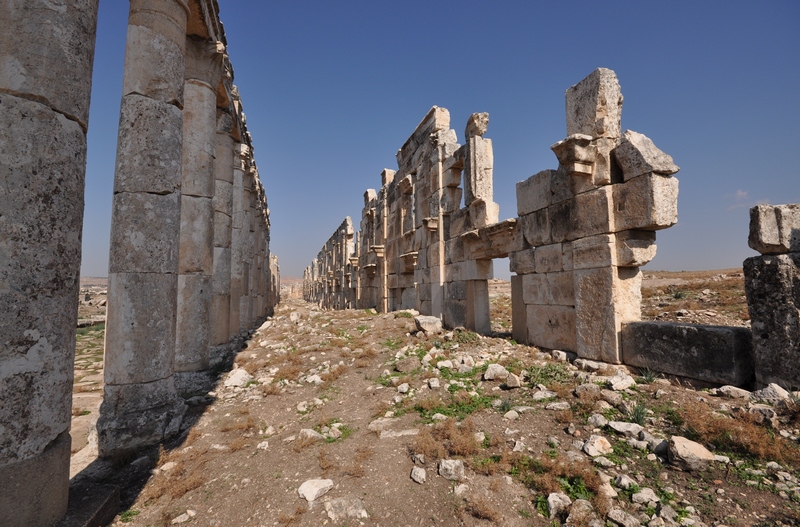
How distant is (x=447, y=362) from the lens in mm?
6238

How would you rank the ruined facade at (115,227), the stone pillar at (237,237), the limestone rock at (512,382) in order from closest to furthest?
the ruined facade at (115,227) → the limestone rock at (512,382) → the stone pillar at (237,237)

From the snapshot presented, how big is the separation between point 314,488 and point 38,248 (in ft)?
8.73

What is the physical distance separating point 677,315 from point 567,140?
5.49 m

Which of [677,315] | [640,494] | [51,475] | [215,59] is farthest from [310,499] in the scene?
[677,315]

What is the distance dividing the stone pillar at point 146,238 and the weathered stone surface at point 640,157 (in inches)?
246

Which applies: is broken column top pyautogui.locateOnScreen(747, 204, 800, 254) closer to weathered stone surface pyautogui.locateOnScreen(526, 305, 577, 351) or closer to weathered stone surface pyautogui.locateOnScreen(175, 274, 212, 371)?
weathered stone surface pyautogui.locateOnScreen(526, 305, 577, 351)

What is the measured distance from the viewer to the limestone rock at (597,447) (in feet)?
10.9

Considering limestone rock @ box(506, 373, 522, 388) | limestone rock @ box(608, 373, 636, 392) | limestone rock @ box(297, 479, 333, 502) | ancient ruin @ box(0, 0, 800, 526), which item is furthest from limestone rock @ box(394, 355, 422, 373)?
limestone rock @ box(297, 479, 333, 502)

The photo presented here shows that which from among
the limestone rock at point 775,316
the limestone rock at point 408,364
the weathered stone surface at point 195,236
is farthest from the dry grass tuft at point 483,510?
the weathered stone surface at point 195,236

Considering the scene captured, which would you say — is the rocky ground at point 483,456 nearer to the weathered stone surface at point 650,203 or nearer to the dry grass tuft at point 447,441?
the dry grass tuft at point 447,441

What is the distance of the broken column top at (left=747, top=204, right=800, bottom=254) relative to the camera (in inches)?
159

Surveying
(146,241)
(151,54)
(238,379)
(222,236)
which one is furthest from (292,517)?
(222,236)

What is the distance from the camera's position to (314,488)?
10.4 ft

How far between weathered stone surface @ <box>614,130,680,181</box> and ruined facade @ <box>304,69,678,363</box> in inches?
0.7
